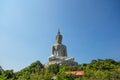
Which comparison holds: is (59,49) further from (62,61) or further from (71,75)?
(71,75)

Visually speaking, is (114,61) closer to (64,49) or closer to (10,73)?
(64,49)

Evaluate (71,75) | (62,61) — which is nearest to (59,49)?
(62,61)

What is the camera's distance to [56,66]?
43344 millimetres

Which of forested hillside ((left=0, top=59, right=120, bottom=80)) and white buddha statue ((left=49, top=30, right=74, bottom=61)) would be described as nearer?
forested hillside ((left=0, top=59, right=120, bottom=80))

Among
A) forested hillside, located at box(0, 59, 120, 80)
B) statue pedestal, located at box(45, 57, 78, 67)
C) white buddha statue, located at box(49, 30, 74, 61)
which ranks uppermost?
white buddha statue, located at box(49, 30, 74, 61)

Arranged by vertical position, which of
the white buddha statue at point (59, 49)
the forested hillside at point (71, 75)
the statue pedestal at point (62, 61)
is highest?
the white buddha statue at point (59, 49)

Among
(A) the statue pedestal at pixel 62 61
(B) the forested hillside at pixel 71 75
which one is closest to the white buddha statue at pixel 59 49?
(A) the statue pedestal at pixel 62 61

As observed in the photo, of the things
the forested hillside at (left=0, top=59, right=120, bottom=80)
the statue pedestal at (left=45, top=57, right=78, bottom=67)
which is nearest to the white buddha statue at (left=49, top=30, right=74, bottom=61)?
the statue pedestal at (left=45, top=57, right=78, bottom=67)

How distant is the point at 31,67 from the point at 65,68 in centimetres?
699

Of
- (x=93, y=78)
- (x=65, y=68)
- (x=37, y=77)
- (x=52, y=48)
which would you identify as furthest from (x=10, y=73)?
(x=52, y=48)

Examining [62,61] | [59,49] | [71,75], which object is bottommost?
[71,75]

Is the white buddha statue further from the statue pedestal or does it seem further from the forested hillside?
the forested hillside

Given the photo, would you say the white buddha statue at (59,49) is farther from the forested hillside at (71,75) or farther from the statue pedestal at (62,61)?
the forested hillside at (71,75)

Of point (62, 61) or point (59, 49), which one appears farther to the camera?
point (59, 49)
